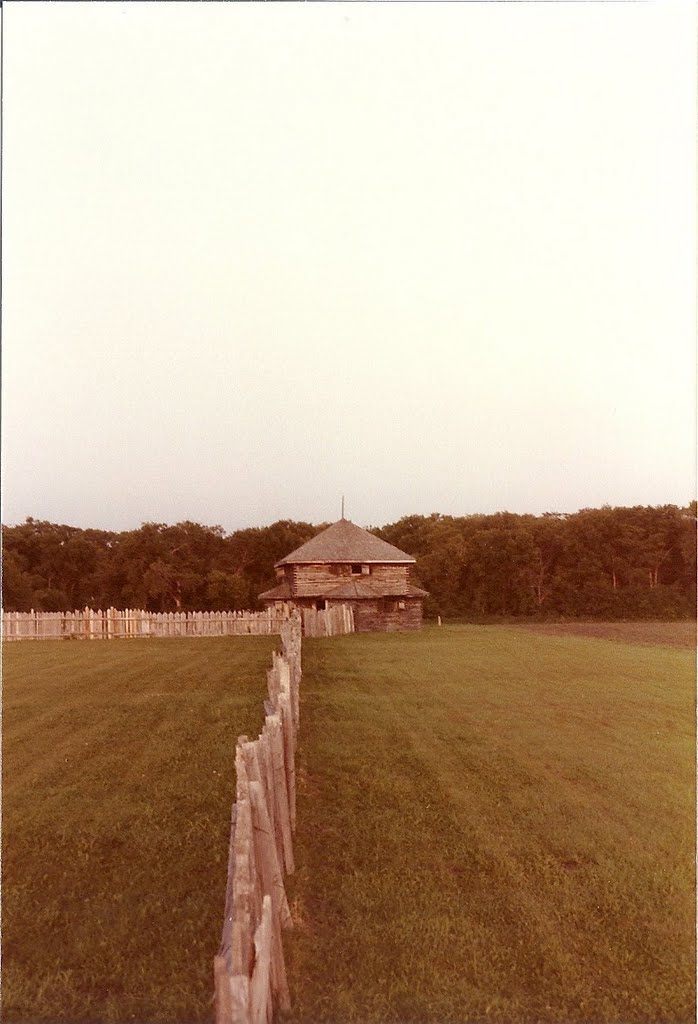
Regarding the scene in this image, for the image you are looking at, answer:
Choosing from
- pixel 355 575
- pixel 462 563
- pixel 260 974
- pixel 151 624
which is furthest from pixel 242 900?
pixel 462 563

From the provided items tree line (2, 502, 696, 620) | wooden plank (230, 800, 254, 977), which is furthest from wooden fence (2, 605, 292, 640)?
wooden plank (230, 800, 254, 977)

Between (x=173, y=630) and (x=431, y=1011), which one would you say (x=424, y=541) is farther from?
(x=431, y=1011)

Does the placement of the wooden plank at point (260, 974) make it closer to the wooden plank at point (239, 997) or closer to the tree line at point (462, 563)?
the wooden plank at point (239, 997)

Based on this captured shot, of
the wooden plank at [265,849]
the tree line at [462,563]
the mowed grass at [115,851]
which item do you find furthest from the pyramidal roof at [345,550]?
the wooden plank at [265,849]

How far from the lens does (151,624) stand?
38031 millimetres

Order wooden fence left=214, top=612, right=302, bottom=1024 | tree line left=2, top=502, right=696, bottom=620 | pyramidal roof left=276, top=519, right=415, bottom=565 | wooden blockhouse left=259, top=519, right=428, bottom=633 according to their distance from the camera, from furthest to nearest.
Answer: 1. tree line left=2, top=502, right=696, bottom=620
2. pyramidal roof left=276, top=519, right=415, bottom=565
3. wooden blockhouse left=259, top=519, right=428, bottom=633
4. wooden fence left=214, top=612, right=302, bottom=1024

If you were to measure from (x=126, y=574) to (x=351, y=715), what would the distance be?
2022 inches

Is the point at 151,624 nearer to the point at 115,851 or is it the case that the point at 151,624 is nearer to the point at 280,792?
the point at 115,851

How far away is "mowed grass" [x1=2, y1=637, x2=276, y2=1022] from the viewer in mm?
5602

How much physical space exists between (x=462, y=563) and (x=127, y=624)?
38.1 meters

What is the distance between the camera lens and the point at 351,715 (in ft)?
46.9

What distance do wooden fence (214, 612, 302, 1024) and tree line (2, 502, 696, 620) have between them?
45840 millimetres

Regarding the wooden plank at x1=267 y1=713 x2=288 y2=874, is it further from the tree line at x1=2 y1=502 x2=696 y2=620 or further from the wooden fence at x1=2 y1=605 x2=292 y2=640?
the tree line at x1=2 y1=502 x2=696 y2=620

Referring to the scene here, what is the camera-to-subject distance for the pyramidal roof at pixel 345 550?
47.1 meters
